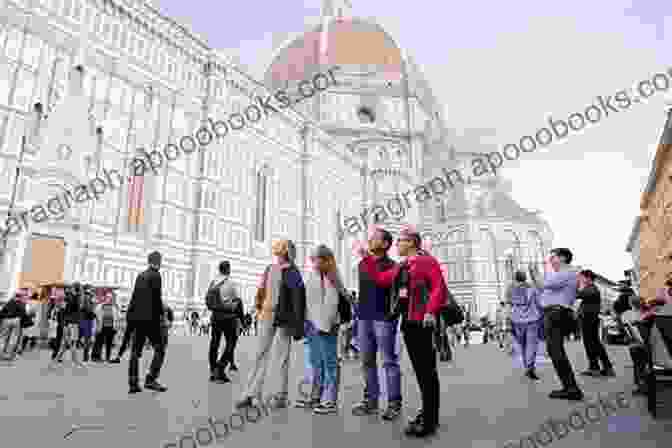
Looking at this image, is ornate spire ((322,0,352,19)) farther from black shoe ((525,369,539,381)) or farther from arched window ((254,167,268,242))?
black shoe ((525,369,539,381))

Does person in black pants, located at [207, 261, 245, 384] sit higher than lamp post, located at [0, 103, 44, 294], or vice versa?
lamp post, located at [0, 103, 44, 294]

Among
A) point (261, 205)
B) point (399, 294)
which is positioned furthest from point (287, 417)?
point (261, 205)

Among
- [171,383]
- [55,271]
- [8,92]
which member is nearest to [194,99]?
[8,92]

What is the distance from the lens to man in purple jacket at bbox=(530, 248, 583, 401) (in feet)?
13.3

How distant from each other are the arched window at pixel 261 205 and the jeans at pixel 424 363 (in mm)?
26589

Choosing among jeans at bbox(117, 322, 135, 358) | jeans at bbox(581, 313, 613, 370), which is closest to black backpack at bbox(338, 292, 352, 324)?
jeans at bbox(117, 322, 135, 358)

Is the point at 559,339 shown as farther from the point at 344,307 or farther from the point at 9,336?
the point at 9,336

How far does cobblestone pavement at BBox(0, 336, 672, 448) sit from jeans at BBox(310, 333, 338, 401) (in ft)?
0.71

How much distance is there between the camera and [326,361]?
3.80m

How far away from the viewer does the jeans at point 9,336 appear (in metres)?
7.87

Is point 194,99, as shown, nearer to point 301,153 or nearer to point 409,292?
point 301,153

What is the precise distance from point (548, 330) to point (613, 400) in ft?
A: 2.78

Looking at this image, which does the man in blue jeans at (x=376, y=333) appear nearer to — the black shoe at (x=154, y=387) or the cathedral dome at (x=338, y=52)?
the black shoe at (x=154, y=387)

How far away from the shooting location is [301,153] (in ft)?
112
